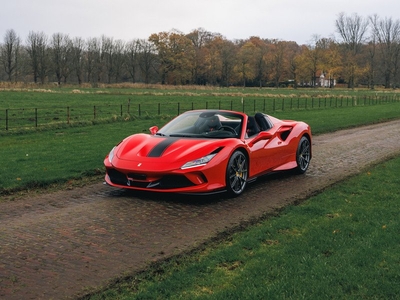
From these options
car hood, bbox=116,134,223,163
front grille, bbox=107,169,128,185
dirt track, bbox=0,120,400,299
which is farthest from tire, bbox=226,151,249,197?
front grille, bbox=107,169,128,185

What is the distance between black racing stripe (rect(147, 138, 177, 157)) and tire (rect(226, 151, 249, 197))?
3.45 feet

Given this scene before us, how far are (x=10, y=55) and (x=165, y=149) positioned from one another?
109137 millimetres

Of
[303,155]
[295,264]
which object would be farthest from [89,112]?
[295,264]

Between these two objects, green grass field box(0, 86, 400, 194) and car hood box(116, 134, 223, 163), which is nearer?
car hood box(116, 134, 223, 163)

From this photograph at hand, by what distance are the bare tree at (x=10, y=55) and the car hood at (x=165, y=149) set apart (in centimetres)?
10631

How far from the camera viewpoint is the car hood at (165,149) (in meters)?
7.09

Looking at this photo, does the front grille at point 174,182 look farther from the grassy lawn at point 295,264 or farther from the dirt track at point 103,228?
the grassy lawn at point 295,264

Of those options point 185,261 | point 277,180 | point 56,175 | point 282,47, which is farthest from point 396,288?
point 282,47

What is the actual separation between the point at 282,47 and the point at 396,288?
406ft

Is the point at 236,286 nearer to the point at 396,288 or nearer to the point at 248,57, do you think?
the point at 396,288

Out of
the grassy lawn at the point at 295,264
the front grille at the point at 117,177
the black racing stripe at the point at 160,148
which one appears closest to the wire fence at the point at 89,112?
the front grille at the point at 117,177

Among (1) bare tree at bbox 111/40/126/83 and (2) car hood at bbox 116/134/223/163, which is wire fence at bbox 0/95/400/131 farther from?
(1) bare tree at bbox 111/40/126/83

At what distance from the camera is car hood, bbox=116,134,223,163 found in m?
7.09

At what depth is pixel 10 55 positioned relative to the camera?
105 metres
